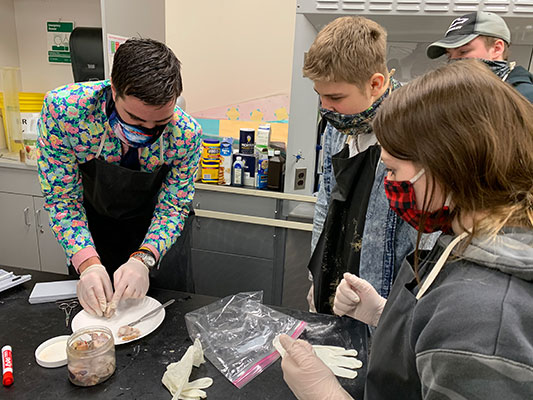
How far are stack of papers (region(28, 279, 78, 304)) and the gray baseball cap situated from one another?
176cm

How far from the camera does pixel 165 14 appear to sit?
2.75 m

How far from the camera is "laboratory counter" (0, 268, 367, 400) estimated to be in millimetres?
849

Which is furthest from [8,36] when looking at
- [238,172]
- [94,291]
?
[94,291]

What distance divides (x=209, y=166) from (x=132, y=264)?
1.20m

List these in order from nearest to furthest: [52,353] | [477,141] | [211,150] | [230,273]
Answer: [477,141], [52,353], [211,150], [230,273]

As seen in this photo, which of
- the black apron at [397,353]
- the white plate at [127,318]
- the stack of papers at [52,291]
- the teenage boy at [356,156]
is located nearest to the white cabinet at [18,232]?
the stack of papers at [52,291]

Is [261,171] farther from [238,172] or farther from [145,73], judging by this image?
[145,73]

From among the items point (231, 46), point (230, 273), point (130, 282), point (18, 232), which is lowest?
point (230, 273)

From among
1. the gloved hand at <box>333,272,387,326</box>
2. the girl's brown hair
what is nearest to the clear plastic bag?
the gloved hand at <box>333,272,387,326</box>

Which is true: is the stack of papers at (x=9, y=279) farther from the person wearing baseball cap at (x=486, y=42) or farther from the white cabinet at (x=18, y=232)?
the person wearing baseball cap at (x=486, y=42)

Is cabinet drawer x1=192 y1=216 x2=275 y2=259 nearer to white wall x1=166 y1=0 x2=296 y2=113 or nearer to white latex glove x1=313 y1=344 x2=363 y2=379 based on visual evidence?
white wall x1=166 y1=0 x2=296 y2=113

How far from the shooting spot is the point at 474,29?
1.67m

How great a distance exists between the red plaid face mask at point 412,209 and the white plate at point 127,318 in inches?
29.2

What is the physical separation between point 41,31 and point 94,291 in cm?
273
